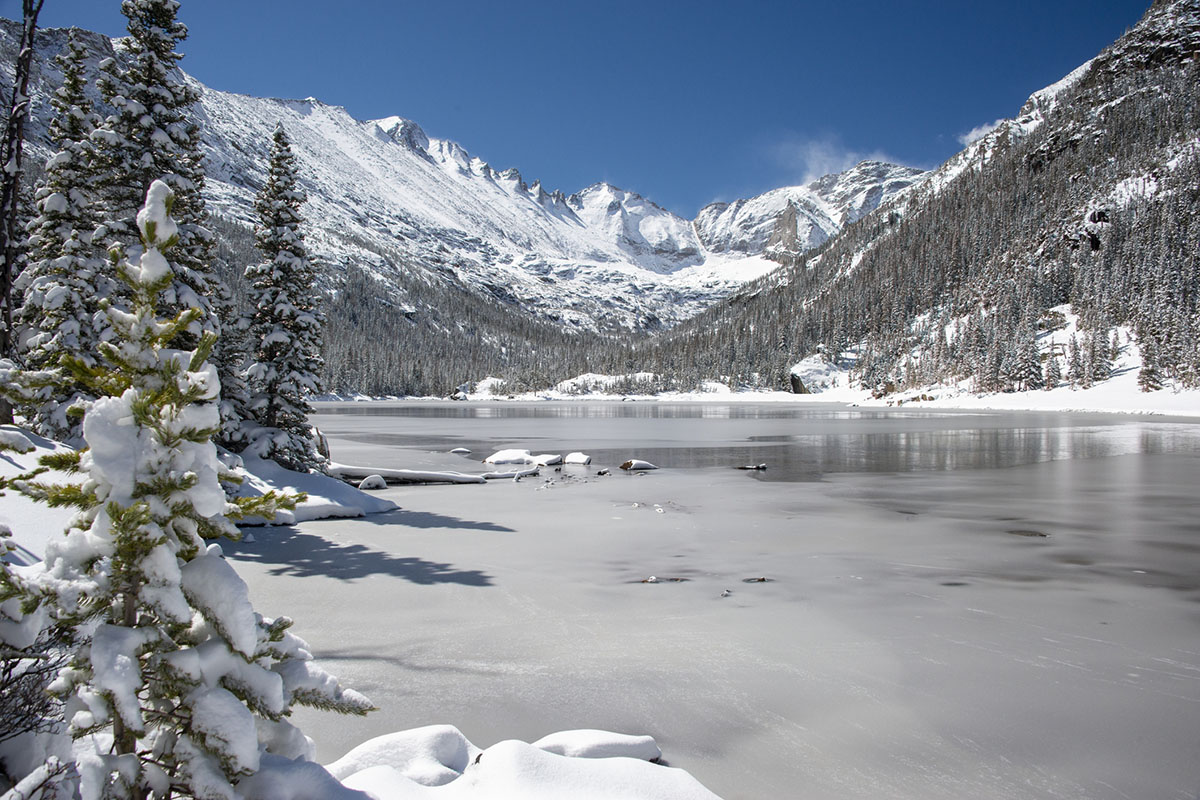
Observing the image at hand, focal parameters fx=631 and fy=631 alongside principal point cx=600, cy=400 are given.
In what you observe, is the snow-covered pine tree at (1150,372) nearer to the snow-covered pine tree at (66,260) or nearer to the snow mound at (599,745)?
the snow mound at (599,745)

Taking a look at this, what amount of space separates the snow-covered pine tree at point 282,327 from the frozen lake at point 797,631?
5307 mm

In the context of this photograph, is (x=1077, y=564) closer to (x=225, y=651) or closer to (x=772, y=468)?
(x=225, y=651)

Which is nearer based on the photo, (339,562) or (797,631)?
(797,631)

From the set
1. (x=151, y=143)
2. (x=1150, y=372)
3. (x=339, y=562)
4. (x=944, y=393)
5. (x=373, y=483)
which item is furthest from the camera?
(x=944, y=393)

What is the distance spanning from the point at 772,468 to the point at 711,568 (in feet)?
49.7

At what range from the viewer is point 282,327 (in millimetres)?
18828

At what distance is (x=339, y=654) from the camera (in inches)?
261

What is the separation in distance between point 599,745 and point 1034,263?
14914cm

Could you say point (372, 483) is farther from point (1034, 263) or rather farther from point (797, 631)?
point (1034, 263)

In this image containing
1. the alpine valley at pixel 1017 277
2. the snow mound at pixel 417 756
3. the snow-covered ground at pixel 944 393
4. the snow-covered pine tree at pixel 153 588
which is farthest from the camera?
the alpine valley at pixel 1017 277

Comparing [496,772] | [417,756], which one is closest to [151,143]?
[417,756]

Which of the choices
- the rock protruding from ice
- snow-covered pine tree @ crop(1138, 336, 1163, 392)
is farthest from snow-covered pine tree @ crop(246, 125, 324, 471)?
snow-covered pine tree @ crop(1138, 336, 1163, 392)

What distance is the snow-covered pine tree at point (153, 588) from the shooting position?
7.58ft

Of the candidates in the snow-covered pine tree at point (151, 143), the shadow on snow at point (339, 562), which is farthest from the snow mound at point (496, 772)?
the snow-covered pine tree at point (151, 143)
